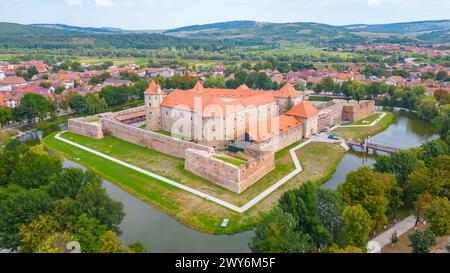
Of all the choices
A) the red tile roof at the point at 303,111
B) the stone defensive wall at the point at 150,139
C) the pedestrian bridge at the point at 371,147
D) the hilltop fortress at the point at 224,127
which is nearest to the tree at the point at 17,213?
the hilltop fortress at the point at 224,127

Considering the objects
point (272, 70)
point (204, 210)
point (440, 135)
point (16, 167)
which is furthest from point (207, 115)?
point (272, 70)

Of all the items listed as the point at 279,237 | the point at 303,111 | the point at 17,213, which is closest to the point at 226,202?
the point at 279,237

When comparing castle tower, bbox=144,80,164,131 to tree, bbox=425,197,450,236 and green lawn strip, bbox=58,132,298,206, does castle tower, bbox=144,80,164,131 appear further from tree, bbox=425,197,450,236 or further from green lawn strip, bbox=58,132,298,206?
tree, bbox=425,197,450,236

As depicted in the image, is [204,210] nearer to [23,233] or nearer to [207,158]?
[207,158]

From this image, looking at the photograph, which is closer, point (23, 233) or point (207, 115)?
point (23, 233)

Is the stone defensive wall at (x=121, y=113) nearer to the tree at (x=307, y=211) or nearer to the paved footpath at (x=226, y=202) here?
the paved footpath at (x=226, y=202)

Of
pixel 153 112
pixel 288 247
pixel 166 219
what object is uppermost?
pixel 153 112
